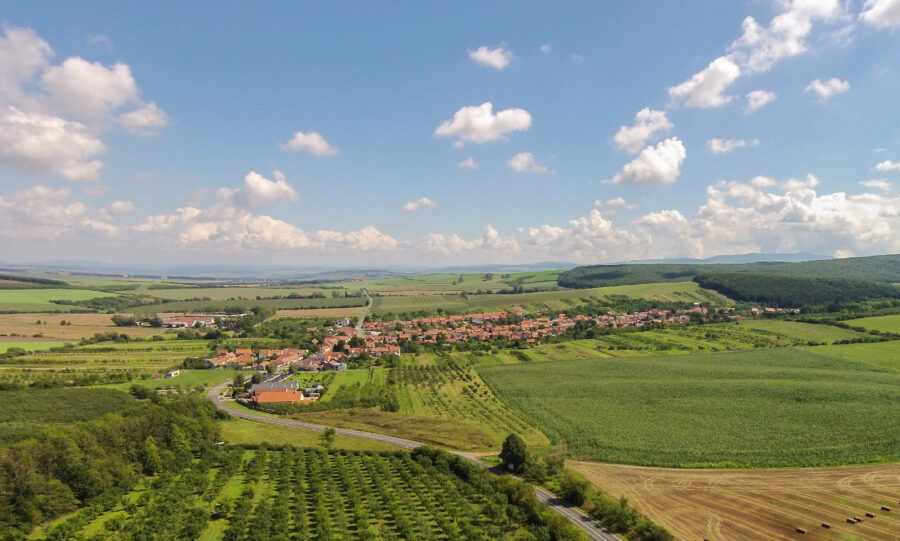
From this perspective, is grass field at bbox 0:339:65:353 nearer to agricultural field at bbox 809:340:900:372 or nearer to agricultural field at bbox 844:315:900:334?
agricultural field at bbox 809:340:900:372

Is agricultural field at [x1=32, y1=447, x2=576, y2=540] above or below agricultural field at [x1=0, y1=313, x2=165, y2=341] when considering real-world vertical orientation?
below

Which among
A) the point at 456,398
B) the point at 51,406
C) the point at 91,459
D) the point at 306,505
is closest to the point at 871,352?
the point at 456,398

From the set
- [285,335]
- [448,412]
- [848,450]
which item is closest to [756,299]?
[848,450]

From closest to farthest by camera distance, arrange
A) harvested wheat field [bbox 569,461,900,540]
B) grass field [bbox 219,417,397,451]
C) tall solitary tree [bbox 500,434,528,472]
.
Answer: harvested wheat field [bbox 569,461,900,540]
tall solitary tree [bbox 500,434,528,472]
grass field [bbox 219,417,397,451]

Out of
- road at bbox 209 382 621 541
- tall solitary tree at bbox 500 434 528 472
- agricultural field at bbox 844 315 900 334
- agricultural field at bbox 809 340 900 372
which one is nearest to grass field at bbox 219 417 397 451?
road at bbox 209 382 621 541

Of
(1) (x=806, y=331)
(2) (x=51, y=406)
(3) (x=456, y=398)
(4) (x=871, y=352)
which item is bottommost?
(3) (x=456, y=398)

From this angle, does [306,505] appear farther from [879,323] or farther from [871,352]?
[879,323]
